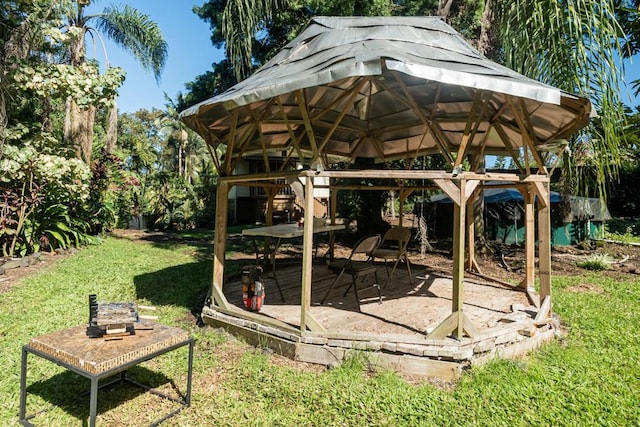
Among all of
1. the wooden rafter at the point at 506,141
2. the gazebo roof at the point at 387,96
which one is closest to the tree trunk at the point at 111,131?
the gazebo roof at the point at 387,96

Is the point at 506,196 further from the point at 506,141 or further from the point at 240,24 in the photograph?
the point at 240,24

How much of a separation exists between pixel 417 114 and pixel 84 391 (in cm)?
448

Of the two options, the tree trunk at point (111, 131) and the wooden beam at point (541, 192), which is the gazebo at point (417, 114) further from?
the tree trunk at point (111, 131)

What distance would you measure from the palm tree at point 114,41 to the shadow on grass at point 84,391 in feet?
32.5

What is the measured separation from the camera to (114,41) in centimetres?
1402

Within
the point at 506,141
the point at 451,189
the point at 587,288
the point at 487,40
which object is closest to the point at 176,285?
the point at 451,189

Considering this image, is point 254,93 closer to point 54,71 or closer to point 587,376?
point 587,376

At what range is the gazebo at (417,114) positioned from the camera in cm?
366

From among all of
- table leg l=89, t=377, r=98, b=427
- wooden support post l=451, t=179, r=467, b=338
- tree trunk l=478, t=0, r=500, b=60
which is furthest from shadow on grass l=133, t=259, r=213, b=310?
tree trunk l=478, t=0, r=500, b=60

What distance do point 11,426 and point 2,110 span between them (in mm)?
6063

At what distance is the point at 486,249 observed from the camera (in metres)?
10.6

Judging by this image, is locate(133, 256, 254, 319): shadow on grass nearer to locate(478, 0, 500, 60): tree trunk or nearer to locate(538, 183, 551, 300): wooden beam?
locate(538, 183, 551, 300): wooden beam

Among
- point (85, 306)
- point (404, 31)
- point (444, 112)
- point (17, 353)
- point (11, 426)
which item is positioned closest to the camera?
point (11, 426)

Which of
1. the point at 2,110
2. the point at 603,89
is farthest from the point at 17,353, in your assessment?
the point at 603,89
